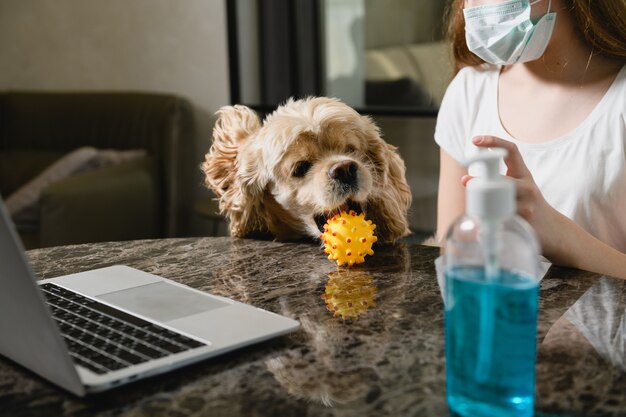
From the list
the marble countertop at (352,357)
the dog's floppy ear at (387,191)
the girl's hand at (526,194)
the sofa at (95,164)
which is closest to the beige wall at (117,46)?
the sofa at (95,164)

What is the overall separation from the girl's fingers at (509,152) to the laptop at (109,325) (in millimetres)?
322

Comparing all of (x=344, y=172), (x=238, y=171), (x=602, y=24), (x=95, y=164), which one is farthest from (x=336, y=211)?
(x=95, y=164)

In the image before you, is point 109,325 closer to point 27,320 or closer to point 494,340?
point 27,320

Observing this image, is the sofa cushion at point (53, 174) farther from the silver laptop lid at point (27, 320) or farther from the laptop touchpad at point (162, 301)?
the silver laptop lid at point (27, 320)

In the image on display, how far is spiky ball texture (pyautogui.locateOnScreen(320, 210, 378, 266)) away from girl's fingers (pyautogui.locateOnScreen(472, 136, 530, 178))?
0.84ft

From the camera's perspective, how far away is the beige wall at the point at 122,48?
384 cm

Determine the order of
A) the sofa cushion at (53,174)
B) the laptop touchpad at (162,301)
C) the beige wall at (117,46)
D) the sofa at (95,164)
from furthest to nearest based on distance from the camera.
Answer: the beige wall at (117,46) < the sofa cushion at (53,174) < the sofa at (95,164) < the laptop touchpad at (162,301)

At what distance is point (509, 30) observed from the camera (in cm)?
146

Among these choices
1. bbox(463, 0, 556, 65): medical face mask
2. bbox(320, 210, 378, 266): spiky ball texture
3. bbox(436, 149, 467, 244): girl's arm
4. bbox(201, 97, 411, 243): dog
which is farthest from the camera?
bbox(436, 149, 467, 244): girl's arm

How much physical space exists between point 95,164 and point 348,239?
267cm

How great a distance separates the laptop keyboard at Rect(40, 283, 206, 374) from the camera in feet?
2.68

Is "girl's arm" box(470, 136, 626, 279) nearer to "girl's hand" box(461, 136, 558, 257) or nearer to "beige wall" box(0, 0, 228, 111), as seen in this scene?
"girl's hand" box(461, 136, 558, 257)

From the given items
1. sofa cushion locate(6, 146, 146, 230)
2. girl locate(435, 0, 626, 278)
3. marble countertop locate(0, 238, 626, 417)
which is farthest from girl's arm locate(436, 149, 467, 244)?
sofa cushion locate(6, 146, 146, 230)

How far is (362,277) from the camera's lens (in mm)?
1156
